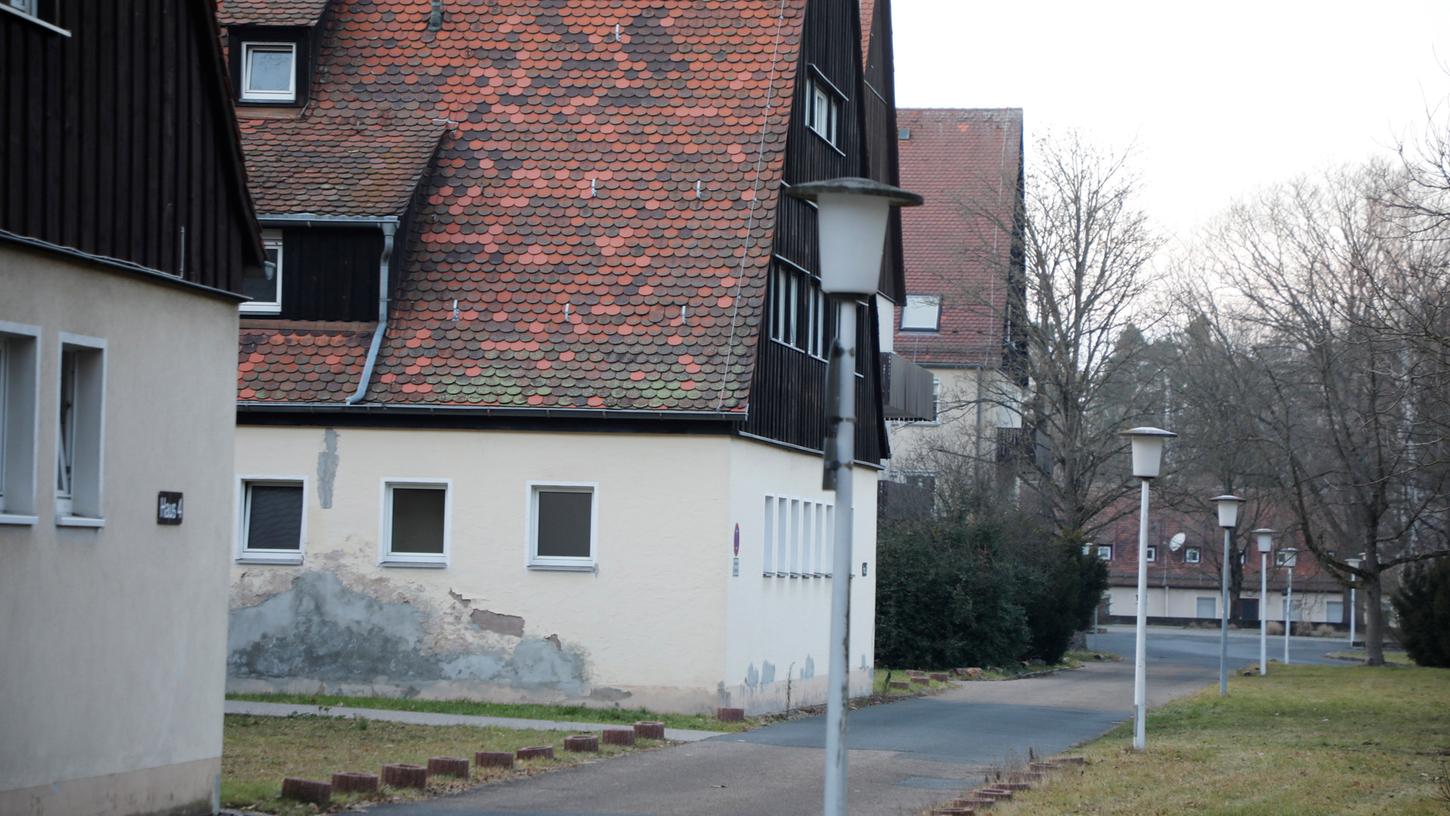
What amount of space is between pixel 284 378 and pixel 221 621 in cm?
984

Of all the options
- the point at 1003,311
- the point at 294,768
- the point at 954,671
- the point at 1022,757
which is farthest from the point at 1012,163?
the point at 294,768

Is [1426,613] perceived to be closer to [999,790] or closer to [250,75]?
[250,75]

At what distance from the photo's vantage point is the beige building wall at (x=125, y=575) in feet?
33.9

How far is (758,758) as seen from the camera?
1773cm

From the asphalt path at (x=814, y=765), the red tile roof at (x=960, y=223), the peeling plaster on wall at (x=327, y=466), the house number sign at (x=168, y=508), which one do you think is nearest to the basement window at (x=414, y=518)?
the peeling plaster on wall at (x=327, y=466)

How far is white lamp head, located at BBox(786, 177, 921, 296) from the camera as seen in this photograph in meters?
8.73

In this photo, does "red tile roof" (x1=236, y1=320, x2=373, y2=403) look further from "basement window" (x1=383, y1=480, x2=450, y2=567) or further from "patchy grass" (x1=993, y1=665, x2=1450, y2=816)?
"patchy grass" (x1=993, y1=665, x2=1450, y2=816)

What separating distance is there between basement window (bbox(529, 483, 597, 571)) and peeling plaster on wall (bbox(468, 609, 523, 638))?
2.45 ft

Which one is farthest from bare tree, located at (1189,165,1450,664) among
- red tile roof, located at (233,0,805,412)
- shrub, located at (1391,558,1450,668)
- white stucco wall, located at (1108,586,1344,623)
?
white stucco wall, located at (1108,586,1344,623)

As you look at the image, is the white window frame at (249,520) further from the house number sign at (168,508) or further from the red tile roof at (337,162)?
the house number sign at (168,508)

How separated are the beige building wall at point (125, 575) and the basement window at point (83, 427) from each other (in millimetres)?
64

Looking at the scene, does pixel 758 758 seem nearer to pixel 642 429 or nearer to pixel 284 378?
pixel 642 429

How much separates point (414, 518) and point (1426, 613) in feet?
129

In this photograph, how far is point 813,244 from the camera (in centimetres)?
2614
